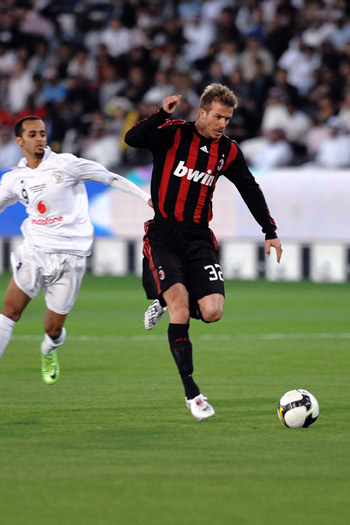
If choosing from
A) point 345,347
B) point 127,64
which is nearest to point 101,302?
point 345,347

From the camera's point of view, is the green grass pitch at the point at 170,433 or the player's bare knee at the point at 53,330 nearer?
the green grass pitch at the point at 170,433

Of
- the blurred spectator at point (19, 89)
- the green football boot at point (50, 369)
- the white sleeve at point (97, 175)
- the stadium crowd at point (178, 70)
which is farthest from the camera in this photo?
the blurred spectator at point (19, 89)

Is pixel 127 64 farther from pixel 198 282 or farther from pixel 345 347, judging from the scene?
pixel 198 282

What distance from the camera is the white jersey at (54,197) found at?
28.2 ft

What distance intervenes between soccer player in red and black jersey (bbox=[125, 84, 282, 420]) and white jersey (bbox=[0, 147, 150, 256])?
0.83 metres

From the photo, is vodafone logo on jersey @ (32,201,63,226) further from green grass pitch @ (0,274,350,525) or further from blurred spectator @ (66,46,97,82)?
blurred spectator @ (66,46,97,82)

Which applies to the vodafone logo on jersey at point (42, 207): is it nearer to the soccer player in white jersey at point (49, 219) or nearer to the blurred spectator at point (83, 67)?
the soccer player in white jersey at point (49, 219)

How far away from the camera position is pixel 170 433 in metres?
6.80

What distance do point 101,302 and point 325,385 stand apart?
780cm

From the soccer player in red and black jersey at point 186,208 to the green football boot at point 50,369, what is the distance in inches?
60.4

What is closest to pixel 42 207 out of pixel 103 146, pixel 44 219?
pixel 44 219

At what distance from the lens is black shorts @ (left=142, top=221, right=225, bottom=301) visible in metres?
7.53

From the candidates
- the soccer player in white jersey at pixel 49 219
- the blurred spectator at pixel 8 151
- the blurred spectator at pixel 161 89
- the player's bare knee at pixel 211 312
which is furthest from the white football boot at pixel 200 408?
the blurred spectator at pixel 8 151

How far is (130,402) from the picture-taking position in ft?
26.7
